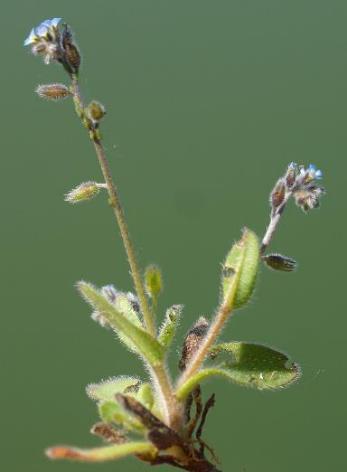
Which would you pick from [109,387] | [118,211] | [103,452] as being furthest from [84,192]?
[103,452]

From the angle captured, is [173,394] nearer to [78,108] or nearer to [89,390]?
[89,390]

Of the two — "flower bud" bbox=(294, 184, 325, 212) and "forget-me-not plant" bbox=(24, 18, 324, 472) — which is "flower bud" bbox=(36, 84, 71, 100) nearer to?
"forget-me-not plant" bbox=(24, 18, 324, 472)

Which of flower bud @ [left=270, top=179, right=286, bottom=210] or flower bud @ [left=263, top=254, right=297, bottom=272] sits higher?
flower bud @ [left=270, top=179, right=286, bottom=210]

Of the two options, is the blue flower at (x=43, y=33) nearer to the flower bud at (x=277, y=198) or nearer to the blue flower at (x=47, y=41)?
the blue flower at (x=47, y=41)

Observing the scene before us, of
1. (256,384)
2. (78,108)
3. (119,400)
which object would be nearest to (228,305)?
(256,384)

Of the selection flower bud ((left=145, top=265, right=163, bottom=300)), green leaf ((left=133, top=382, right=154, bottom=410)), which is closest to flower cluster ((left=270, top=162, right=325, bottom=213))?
flower bud ((left=145, top=265, right=163, bottom=300))

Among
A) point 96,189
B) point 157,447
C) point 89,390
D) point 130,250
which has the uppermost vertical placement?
point 96,189

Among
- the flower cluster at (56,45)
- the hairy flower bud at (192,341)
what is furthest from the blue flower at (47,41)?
the hairy flower bud at (192,341)
